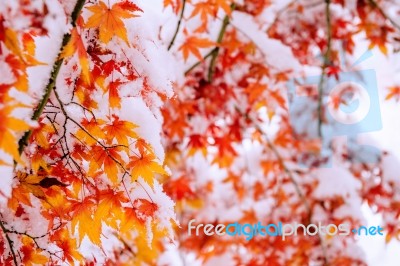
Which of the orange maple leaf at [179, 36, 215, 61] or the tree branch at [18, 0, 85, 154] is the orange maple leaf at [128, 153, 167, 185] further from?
the orange maple leaf at [179, 36, 215, 61]

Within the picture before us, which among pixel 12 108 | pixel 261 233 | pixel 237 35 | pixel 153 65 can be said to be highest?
pixel 237 35

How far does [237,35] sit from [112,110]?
1.51m

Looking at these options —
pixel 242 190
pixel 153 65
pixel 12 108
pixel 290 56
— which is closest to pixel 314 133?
pixel 242 190

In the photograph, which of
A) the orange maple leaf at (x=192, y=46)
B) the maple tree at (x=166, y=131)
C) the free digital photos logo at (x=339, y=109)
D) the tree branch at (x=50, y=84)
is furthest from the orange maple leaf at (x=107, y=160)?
the free digital photos logo at (x=339, y=109)

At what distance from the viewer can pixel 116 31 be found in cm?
117

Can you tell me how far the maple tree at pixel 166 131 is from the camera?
1.14 m

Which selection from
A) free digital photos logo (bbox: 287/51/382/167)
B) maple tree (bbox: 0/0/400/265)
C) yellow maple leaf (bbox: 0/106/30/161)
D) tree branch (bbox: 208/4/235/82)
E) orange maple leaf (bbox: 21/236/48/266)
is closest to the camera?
yellow maple leaf (bbox: 0/106/30/161)

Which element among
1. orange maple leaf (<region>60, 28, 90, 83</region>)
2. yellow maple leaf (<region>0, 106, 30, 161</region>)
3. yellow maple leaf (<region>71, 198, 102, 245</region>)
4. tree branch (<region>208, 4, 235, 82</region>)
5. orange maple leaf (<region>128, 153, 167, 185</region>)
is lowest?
yellow maple leaf (<region>0, 106, 30, 161</region>)

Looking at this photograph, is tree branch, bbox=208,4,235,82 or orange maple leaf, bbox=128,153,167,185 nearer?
orange maple leaf, bbox=128,153,167,185

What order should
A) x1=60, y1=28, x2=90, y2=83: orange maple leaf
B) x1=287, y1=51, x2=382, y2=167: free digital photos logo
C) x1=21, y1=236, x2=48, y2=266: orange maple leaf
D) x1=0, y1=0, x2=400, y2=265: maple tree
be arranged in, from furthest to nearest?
x1=287, y1=51, x2=382, y2=167: free digital photos logo → x1=21, y1=236, x2=48, y2=266: orange maple leaf → x1=0, y1=0, x2=400, y2=265: maple tree → x1=60, y1=28, x2=90, y2=83: orange maple leaf

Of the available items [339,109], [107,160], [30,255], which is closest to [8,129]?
[107,160]

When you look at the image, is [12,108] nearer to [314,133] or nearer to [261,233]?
[261,233]

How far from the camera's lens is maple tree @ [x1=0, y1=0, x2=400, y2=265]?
114 cm

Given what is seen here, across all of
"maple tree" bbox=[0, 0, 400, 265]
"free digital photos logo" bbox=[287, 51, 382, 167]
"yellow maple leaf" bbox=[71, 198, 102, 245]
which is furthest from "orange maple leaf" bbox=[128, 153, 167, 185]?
"free digital photos logo" bbox=[287, 51, 382, 167]
